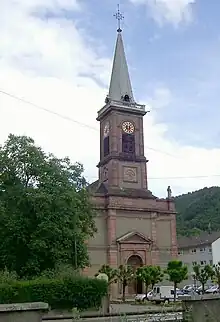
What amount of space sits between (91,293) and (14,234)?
632 centimetres

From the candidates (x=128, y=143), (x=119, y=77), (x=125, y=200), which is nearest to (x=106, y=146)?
(x=128, y=143)

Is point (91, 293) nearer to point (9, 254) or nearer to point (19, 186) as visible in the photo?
point (9, 254)

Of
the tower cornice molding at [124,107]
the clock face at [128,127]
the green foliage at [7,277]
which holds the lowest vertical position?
the green foliage at [7,277]

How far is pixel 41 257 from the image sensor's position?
3038cm

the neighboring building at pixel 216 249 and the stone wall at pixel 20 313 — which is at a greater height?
the neighboring building at pixel 216 249

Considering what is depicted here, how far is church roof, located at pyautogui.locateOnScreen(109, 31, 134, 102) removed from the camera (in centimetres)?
6550

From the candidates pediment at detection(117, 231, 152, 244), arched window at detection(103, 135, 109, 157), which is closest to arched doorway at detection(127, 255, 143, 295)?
pediment at detection(117, 231, 152, 244)

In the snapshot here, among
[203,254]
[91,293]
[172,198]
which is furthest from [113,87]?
[91,293]

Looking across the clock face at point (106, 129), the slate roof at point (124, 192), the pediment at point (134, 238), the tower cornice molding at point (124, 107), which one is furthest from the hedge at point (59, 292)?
the tower cornice molding at point (124, 107)

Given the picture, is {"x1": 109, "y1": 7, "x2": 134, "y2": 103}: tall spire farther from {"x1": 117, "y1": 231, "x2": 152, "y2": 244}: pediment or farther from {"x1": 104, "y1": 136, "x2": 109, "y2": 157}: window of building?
{"x1": 117, "y1": 231, "x2": 152, "y2": 244}: pediment

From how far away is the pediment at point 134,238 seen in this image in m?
56.6

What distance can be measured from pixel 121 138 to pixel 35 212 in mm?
33029

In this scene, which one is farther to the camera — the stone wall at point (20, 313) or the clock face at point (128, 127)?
the clock face at point (128, 127)

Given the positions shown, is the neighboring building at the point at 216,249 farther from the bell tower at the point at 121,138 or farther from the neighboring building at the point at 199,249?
the bell tower at the point at 121,138
